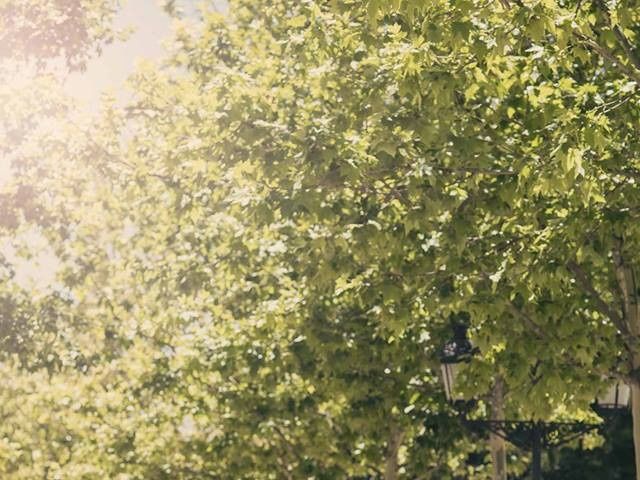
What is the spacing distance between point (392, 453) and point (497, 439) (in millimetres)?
2731

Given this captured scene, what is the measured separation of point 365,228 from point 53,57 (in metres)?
8.79

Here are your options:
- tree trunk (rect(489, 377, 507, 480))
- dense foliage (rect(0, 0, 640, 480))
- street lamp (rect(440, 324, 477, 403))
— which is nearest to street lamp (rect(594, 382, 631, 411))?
dense foliage (rect(0, 0, 640, 480))

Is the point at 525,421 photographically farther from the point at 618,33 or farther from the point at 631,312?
the point at 618,33

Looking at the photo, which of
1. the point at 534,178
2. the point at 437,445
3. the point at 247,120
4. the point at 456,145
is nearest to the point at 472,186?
the point at 456,145

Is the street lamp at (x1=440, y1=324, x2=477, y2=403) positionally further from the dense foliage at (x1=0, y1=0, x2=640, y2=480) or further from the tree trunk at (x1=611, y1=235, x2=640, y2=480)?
the tree trunk at (x1=611, y1=235, x2=640, y2=480)

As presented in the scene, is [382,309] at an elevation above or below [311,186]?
below

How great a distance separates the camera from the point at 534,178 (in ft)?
30.2

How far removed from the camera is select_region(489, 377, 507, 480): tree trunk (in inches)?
633

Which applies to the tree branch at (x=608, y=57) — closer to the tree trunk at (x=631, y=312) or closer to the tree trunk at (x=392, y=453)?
the tree trunk at (x=631, y=312)

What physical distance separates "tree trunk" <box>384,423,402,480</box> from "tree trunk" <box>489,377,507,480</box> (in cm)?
225

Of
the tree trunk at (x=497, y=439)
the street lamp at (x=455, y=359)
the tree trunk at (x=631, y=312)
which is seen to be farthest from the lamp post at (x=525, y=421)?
the tree trunk at (x=497, y=439)

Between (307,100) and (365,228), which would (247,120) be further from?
(307,100)

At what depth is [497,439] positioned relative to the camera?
16.7 meters

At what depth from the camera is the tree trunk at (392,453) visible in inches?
736
